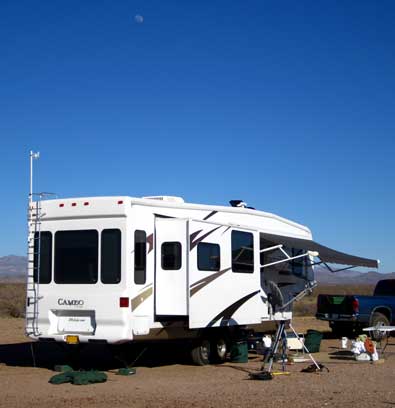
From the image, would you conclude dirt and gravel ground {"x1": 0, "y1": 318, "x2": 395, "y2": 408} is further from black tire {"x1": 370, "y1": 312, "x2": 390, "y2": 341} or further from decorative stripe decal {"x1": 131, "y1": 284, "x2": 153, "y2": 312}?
black tire {"x1": 370, "y1": 312, "x2": 390, "y2": 341}

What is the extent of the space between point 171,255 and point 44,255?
7.51 ft

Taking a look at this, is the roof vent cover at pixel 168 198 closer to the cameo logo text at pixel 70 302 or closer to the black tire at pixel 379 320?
the cameo logo text at pixel 70 302

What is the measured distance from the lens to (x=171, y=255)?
489 inches

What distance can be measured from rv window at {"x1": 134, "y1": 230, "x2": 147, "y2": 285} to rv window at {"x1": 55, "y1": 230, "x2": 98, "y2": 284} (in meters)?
0.69

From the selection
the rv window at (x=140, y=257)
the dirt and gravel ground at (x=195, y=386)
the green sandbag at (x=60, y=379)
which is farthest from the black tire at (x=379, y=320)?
the green sandbag at (x=60, y=379)

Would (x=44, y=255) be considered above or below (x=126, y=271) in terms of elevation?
above

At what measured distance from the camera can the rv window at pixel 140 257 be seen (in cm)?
1197

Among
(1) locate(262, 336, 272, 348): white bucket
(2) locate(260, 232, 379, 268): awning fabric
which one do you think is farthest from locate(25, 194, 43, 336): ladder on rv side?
(2) locate(260, 232, 379, 268): awning fabric

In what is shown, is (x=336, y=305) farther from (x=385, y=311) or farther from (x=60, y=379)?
(x=60, y=379)

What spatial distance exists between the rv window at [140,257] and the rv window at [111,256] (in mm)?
306

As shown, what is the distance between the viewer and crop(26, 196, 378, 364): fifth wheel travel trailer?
1184 centimetres

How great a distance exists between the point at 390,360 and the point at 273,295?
2.69 meters

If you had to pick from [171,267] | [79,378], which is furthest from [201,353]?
[79,378]

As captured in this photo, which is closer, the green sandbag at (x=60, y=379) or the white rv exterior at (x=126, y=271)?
the green sandbag at (x=60, y=379)
